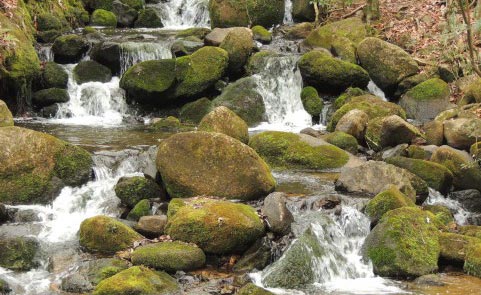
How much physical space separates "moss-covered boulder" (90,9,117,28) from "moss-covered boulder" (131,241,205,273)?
18131 millimetres

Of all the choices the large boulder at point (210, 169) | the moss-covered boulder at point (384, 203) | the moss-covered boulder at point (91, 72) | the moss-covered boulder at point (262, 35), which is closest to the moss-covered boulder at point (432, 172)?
the moss-covered boulder at point (384, 203)

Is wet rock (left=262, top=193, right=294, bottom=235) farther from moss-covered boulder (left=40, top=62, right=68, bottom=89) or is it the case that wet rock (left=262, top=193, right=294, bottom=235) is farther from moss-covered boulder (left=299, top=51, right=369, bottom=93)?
moss-covered boulder (left=40, top=62, right=68, bottom=89)

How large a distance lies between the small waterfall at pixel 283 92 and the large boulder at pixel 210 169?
283 inches

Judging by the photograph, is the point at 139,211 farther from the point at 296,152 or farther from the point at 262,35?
the point at 262,35

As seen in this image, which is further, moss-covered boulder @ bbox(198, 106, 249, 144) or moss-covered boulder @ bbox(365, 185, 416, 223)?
moss-covered boulder @ bbox(198, 106, 249, 144)

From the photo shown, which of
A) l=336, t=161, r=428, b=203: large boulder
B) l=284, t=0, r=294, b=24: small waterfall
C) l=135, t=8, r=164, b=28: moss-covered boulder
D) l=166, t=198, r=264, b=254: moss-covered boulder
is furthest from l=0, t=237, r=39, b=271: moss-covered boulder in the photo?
l=284, t=0, r=294, b=24: small waterfall

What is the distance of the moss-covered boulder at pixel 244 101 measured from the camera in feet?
60.2

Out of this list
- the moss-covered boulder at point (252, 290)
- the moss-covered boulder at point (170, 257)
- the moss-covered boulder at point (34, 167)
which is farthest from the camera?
the moss-covered boulder at point (34, 167)

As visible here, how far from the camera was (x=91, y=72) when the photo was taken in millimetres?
19797

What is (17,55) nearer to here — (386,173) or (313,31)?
(313,31)

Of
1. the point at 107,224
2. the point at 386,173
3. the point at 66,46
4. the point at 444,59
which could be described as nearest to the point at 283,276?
the point at 107,224

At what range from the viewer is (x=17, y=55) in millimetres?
18125

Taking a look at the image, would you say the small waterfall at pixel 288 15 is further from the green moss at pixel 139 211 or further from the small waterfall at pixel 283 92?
the green moss at pixel 139 211

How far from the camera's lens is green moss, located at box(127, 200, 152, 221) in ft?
35.0
